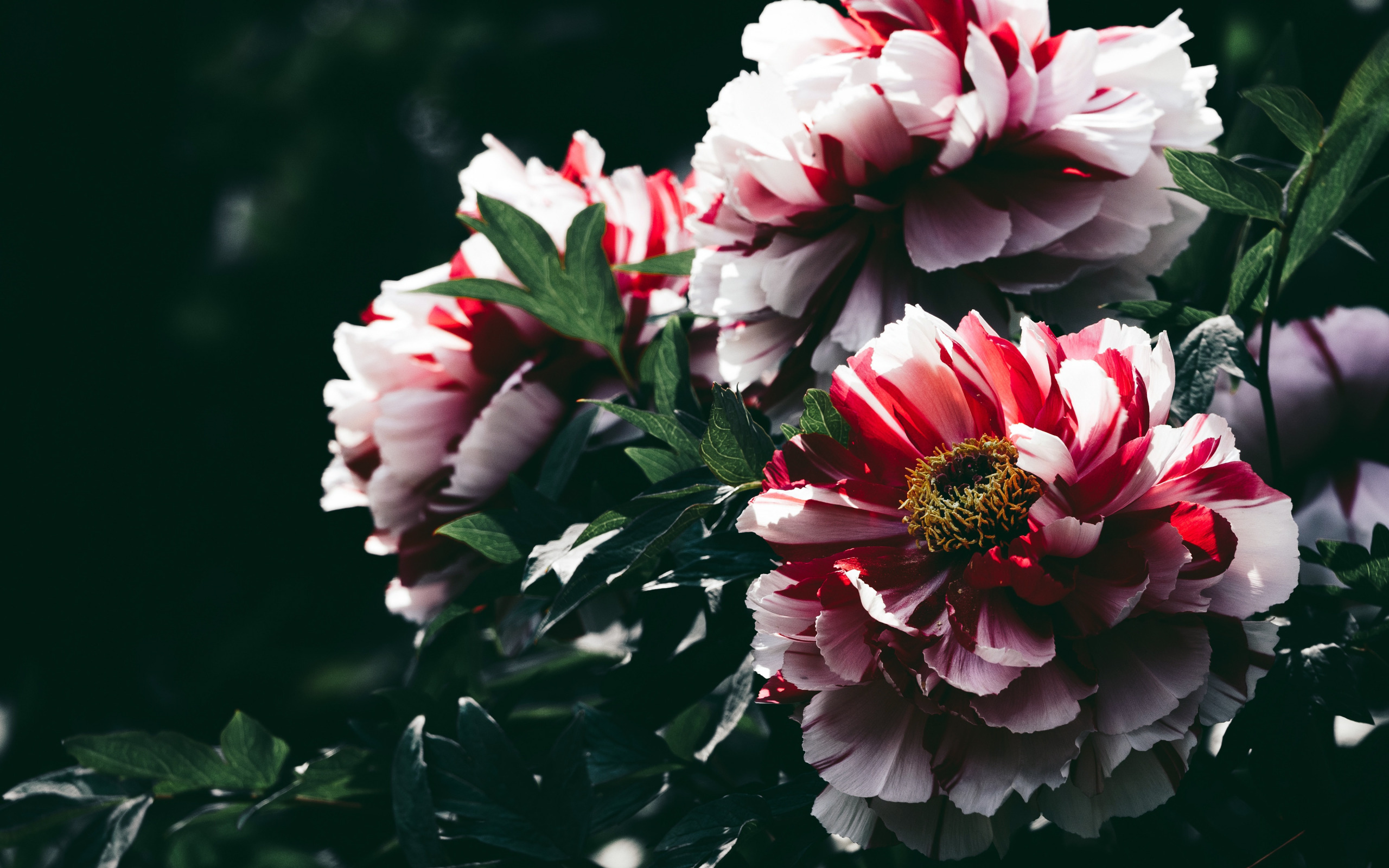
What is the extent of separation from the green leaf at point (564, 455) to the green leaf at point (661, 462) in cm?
3

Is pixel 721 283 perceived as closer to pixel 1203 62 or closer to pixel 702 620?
pixel 702 620

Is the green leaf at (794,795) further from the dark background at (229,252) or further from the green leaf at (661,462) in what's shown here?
the dark background at (229,252)

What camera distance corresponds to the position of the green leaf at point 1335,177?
0.23m

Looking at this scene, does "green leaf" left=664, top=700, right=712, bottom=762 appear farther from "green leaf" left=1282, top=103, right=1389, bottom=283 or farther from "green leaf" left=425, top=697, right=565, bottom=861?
"green leaf" left=1282, top=103, right=1389, bottom=283

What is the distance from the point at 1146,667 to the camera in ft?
0.64

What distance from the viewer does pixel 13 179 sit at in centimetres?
122

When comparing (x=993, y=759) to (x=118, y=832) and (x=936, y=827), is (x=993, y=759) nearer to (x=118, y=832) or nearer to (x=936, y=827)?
(x=936, y=827)

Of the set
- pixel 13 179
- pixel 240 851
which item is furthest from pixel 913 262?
pixel 13 179

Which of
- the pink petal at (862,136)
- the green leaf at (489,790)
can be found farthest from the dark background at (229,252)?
the pink petal at (862,136)

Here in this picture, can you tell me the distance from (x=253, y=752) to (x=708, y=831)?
0.17 metres

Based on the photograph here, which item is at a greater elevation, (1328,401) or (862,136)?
(862,136)

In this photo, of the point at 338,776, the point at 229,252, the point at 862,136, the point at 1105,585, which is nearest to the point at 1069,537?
the point at 1105,585

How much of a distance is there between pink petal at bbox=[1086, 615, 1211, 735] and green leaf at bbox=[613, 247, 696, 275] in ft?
0.54

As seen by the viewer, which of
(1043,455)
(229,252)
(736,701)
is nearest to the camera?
(1043,455)
